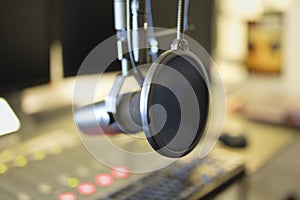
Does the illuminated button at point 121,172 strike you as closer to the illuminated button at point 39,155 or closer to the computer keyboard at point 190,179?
the computer keyboard at point 190,179

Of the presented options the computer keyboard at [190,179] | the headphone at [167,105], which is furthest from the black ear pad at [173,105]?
the computer keyboard at [190,179]

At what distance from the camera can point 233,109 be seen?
4.60 ft

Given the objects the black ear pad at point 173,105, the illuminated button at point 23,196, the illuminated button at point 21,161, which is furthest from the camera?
the illuminated button at point 21,161

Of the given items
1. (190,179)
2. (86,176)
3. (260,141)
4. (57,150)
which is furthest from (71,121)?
(260,141)

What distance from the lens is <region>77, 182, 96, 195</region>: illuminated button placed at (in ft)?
2.63

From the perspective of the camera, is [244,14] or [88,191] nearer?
[88,191]

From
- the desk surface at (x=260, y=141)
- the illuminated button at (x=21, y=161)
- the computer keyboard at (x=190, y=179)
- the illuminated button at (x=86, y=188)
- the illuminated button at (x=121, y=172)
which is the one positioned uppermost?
the illuminated button at (x=21, y=161)

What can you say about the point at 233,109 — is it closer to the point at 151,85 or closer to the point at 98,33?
the point at 98,33

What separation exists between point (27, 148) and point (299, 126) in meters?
0.76

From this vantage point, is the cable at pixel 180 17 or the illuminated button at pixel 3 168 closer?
the cable at pixel 180 17

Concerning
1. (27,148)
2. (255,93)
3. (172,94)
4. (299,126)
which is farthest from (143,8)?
(255,93)

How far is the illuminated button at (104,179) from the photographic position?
84 cm

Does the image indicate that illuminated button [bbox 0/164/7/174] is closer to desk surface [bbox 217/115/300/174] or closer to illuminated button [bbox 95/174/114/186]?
illuminated button [bbox 95/174/114/186]

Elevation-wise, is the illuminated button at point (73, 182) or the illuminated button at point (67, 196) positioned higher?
the illuminated button at point (73, 182)
